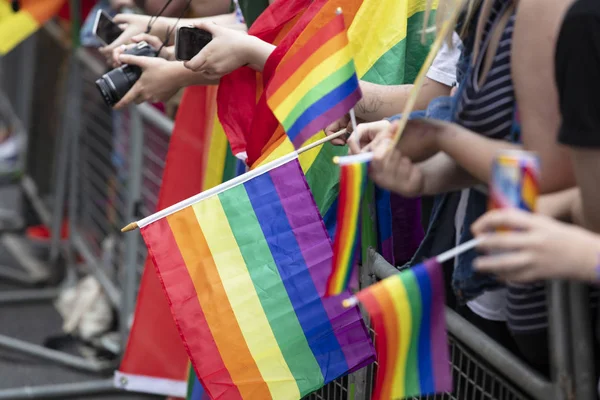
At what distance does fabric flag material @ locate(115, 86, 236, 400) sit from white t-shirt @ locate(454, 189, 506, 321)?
1.24 m

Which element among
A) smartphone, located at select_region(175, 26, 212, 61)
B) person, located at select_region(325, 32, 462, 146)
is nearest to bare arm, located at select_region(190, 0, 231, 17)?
smartphone, located at select_region(175, 26, 212, 61)

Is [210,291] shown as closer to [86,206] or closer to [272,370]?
[272,370]

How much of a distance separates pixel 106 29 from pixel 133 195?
101 cm

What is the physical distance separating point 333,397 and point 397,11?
1041 millimetres

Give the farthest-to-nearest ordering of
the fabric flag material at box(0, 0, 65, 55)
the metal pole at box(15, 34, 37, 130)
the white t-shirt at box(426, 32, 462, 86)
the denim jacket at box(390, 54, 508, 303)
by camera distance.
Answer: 1. the metal pole at box(15, 34, 37, 130)
2. the fabric flag material at box(0, 0, 65, 55)
3. the white t-shirt at box(426, 32, 462, 86)
4. the denim jacket at box(390, 54, 508, 303)

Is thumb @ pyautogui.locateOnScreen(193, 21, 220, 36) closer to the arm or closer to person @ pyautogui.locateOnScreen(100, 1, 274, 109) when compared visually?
person @ pyautogui.locateOnScreen(100, 1, 274, 109)

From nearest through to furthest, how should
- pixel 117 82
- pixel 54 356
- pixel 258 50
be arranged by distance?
pixel 258 50 → pixel 117 82 → pixel 54 356

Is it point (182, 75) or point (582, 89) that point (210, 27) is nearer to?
point (182, 75)

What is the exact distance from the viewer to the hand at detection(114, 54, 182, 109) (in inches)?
114

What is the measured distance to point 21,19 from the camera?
4461mm

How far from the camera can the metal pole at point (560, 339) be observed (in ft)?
5.43

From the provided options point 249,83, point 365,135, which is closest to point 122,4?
point 249,83

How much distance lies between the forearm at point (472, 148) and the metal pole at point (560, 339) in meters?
0.22

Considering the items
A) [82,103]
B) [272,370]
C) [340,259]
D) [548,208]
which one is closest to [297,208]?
[272,370]
